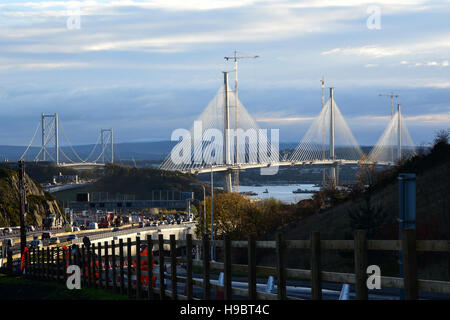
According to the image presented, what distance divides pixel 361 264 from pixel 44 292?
39.6ft

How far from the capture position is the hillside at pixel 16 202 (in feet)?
292

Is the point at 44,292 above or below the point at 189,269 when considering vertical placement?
below

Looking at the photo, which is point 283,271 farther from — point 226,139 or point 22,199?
point 226,139

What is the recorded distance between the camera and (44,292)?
1841 cm

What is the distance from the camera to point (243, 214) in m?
61.4

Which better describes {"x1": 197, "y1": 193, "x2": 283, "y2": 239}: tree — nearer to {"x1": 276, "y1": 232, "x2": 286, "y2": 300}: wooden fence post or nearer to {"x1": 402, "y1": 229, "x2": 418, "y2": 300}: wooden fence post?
→ {"x1": 276, "y1": 232, "x2": 286, "y2": 300}: wooden fence post

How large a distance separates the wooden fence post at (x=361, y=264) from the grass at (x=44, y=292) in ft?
23.2

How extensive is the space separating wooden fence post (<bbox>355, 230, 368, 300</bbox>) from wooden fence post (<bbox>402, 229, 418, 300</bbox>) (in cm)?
63

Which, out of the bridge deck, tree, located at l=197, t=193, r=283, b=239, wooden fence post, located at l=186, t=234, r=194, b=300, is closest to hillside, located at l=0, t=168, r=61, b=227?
the bridge deck

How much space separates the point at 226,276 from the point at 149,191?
126683 millimetres

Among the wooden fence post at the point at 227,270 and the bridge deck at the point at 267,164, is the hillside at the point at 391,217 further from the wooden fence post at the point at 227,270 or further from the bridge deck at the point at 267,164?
the bridge deck at the point at 267,164

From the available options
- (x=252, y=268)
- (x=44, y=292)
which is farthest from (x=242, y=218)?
(x=252, y=268)

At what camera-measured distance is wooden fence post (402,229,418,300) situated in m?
7.36
